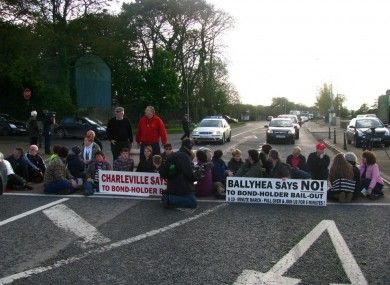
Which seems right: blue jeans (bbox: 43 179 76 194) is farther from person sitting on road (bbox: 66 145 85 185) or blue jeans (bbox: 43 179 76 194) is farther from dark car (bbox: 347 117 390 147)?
dark car (bbox: 347 117 390 147)

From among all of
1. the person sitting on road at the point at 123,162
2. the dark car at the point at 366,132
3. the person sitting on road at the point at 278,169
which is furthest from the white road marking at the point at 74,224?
the dark car at the point at 366,132

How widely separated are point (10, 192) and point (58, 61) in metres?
25.2

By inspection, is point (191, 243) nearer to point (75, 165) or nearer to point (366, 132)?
point (75, 165)

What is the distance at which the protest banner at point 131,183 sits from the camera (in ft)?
38.1

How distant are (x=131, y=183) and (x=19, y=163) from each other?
3.58 meters

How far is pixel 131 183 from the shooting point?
1179 centimetres

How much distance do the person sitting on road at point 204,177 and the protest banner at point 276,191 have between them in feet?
2.49

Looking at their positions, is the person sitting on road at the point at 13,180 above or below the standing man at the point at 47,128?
below

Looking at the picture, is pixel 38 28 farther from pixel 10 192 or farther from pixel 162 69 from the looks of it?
pixel 10 192

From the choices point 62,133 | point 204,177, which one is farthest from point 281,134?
point 204,177

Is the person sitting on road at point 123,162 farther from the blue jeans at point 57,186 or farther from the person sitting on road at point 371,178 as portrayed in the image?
the person sitting on road at point 371,178

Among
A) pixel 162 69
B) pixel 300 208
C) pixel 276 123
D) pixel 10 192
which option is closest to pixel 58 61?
pixel 162 69

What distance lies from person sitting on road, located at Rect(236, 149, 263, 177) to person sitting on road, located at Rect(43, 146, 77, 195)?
423 cm

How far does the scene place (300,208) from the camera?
34.1 feet
